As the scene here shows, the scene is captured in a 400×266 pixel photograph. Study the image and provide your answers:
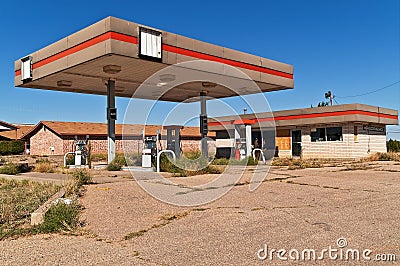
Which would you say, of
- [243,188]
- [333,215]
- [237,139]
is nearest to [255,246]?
[333,215]

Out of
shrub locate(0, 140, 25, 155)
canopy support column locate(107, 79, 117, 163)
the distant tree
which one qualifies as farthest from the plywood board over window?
shrub locate(0, 140, 25, 155)

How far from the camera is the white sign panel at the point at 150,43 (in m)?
15.6

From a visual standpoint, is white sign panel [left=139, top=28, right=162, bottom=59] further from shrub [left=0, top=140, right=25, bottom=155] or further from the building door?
shrub [left=0, top=140, right=25, bottom=155]

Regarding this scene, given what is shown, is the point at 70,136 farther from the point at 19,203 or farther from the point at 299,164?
the point at 19,203

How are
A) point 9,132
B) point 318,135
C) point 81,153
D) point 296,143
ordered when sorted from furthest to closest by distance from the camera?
1. point 9,132
2. point 296,143
3. point 318,135
4. point 81,153

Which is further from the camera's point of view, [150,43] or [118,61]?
[118,61]

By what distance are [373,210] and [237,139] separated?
1950 cm

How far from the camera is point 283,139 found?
33.8 meters

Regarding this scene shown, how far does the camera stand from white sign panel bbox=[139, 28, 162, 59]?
15.6m

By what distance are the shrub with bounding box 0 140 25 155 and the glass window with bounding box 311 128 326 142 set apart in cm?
3595

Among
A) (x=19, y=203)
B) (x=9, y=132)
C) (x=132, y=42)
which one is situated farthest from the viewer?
(x=9, y=132)

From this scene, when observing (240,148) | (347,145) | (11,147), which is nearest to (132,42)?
(240,148)

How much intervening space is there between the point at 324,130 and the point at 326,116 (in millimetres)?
1783

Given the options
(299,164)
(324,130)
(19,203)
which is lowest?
(19,203)
